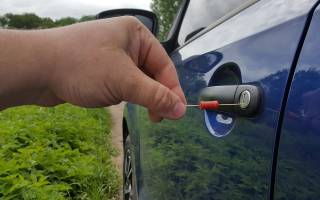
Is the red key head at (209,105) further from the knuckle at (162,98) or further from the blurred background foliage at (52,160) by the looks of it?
the blurred background foliage at (52,160)

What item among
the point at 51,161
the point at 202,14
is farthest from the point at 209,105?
the point at 51,161

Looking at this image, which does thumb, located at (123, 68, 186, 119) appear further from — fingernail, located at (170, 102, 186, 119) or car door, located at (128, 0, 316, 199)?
car door, located at (128, 0, 316, 199)

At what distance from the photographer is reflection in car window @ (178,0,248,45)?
2094 mm

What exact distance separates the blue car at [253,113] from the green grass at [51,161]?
4.45ft

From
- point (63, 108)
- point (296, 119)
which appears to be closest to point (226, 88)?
point (296, 119)

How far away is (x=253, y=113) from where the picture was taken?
1225 mm

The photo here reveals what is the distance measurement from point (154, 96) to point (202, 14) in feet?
4.31

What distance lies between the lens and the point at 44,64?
1229mm

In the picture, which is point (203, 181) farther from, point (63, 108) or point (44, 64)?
point (63, 108)

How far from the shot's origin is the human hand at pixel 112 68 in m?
1.21

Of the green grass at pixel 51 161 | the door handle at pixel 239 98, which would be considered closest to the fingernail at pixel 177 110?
the door handle at pixel 239 98

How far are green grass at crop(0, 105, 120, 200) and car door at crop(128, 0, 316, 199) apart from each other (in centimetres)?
124

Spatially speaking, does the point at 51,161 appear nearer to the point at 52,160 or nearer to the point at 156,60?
the point at 52,160

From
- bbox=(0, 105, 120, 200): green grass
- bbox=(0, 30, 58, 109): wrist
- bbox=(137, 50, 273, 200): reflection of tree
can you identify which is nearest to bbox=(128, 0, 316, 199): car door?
bbox=(137, 50, 273, 200): reflection of tree
